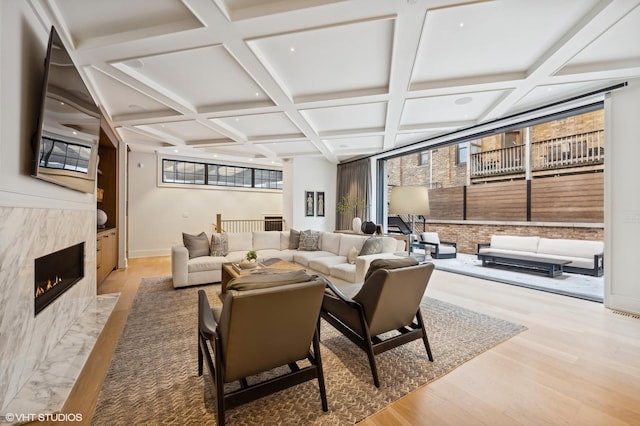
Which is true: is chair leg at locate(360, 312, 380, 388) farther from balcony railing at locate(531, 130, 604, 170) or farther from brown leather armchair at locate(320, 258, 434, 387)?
balcony railing at locate(531, 130, 604, 170)

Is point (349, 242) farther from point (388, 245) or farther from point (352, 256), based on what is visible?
point (388, 245)

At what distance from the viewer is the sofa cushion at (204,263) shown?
4086 mm

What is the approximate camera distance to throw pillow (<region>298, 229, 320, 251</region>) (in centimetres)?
520

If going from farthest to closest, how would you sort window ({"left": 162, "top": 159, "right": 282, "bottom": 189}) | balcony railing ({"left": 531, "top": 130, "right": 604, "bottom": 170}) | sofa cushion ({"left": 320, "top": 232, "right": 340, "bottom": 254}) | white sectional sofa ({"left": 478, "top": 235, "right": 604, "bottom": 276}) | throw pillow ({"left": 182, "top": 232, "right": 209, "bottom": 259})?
1. window ({"left": 162, "top": 159, "right": 282, "bottom": 189})
2. balcony railing ({"left": 531, "top": 130, "right": 604, "bottom": 170})
3. sofa cushion ({"left": 320, "top": 232, "right": 340, "bottom": 254})
4. white sectional sofa ({"left": 478, "top": 235, "right": 604, "bottom": 276})
5. throw pillow ({"left": 182, "top": 232, "right": 209, "bottom": 259})

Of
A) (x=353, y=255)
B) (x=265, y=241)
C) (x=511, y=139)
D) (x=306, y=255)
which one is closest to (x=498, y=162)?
(x=511, y=139)

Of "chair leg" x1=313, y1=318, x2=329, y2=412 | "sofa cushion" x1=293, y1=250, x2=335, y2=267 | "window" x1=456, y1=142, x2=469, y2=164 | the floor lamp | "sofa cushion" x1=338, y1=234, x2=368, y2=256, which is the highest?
"window" x1=456, y1=142, x2=469, y2=164

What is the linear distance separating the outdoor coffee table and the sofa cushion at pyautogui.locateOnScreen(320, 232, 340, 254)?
3.19 m

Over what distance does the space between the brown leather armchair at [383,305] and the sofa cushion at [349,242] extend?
2316 millimetres

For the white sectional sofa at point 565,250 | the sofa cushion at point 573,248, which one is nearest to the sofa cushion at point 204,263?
the white sectional sofa at point 565,250

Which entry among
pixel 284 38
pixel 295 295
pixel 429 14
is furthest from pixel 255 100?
pixel 295 295

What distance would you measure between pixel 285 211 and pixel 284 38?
560 centimetres

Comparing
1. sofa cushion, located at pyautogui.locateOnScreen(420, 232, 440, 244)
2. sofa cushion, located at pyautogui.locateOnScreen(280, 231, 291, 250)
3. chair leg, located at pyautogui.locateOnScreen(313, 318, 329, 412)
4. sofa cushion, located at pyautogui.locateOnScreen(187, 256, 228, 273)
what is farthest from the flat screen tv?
sofa cushion, located at pyautogui.locateOnScreen(420, 232, 440, 244)

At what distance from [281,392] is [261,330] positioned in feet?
2.23

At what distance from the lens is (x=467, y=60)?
8.76ft
